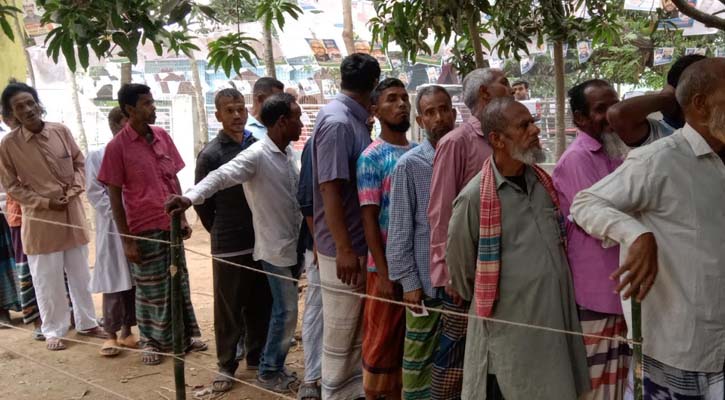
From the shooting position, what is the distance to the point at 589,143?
293 centimetres

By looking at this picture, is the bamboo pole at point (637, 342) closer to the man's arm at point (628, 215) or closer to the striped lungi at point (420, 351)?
the man's arm at point (628, 215)

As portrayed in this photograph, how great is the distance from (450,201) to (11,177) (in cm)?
386

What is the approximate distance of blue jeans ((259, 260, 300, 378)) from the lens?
4.27 metres

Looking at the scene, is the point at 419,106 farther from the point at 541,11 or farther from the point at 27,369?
the point at 27,369

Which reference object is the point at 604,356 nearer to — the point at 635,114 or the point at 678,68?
the point at 635,114

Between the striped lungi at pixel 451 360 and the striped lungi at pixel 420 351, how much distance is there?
18cm

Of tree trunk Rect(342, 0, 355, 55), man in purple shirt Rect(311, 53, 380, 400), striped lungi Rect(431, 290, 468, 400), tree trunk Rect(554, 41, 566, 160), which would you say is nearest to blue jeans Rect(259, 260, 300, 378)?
man in purple shirt Rect(311, 53, 380, 400)

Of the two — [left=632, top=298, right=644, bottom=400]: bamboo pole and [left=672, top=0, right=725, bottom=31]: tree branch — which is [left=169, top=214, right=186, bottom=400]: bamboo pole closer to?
[left=632, top=298, right=644, bottom=400]: bamboo pole

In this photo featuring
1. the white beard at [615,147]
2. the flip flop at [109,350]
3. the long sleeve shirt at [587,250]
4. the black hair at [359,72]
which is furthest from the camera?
the flip flop at [109,350]

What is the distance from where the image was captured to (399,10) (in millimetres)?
4430

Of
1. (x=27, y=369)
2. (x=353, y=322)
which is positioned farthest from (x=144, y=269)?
(x=353, y=322)

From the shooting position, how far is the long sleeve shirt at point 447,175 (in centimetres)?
296

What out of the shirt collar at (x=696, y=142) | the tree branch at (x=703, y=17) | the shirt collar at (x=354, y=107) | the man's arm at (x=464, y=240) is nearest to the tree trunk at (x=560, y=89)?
the tree branch at (x=703, y=17)

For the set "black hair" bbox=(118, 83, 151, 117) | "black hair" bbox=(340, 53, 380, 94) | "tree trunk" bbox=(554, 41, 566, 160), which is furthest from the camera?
"tree trunk" bbox=(554, 41, 566, 160)
